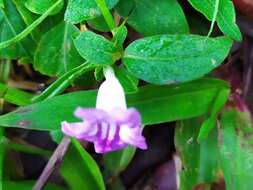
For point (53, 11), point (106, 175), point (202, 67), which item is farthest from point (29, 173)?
point (202, 67)

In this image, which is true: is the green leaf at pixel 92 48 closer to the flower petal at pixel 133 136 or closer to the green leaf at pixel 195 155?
the flower petal at pixel 133 136

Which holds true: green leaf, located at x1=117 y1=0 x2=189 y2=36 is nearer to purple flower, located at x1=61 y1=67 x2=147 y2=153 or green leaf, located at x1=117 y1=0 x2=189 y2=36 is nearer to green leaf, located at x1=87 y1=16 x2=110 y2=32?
green leaf, located at x1=87 y1=16 x2=110 y2=32

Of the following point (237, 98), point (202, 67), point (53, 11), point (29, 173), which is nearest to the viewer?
point (202, 67)

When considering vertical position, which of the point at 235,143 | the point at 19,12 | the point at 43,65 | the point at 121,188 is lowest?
the point at 121,188

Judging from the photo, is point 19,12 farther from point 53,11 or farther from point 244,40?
point 244,40

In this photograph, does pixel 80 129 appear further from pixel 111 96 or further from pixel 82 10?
pixel 82 10

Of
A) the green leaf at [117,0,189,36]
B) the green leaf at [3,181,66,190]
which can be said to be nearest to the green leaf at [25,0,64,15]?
the green leaf at [117,0,189,36]

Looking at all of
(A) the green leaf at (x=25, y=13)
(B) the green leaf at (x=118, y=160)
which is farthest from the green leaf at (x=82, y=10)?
(B) the green leaf at (x=118, y=160)
